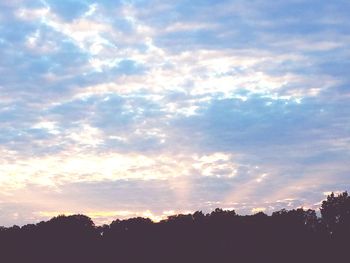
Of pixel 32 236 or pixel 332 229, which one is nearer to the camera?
pixel 332 229

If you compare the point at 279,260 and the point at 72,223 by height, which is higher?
the point at 72,223

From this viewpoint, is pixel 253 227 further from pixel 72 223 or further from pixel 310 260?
pixel 72 223

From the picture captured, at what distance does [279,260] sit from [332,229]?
10277 millimetres

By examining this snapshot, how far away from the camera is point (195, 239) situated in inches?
4131

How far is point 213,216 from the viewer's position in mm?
108375

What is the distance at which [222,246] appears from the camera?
4008 inches

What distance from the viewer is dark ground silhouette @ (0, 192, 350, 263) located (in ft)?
318

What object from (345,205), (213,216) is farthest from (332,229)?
(213,216)

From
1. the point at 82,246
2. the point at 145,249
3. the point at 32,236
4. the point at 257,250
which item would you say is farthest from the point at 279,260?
the point at 32,236

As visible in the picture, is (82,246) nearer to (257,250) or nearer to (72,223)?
(72,223)

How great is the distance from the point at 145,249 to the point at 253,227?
19.5 meters

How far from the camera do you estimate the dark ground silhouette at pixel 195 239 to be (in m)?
97.1

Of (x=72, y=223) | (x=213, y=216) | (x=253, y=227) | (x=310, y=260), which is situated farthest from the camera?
(x=72, y=223)

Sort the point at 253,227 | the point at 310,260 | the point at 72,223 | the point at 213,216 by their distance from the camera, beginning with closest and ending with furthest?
the point at 310,260 → the point at 253,227 → the point at 213,216 → the point at 72,223
